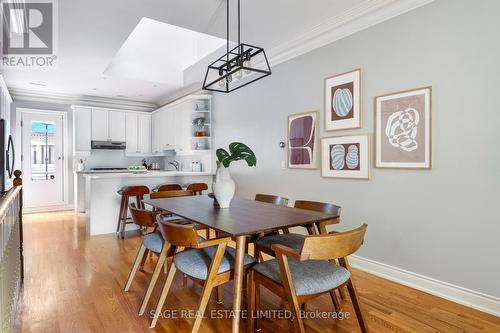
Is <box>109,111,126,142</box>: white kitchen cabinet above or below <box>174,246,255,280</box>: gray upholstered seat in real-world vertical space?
above

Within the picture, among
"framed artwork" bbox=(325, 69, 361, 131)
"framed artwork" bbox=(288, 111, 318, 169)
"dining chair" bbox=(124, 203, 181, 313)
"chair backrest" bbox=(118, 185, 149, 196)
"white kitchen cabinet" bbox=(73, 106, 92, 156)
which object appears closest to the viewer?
"dining chair" bbox=(124, 203, 181, 313)

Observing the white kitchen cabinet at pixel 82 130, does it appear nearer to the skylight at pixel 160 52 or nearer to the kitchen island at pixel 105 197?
the skylight at pixel 160 52

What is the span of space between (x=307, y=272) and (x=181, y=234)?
793mm

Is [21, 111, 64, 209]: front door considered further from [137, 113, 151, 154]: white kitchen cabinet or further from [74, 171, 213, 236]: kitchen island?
[74, 171, 213, 236]: kitchen island

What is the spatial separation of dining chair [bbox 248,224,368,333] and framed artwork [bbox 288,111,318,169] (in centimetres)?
184

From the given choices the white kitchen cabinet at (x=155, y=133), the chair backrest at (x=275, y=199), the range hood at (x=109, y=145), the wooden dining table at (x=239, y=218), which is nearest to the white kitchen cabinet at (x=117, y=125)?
the range hood at (x=109, y=145)

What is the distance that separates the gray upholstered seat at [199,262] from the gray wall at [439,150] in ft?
5.31

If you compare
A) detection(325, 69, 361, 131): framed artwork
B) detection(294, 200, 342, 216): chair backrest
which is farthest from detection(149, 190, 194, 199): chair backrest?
detection(325, 69, 361, 131): framed artwork

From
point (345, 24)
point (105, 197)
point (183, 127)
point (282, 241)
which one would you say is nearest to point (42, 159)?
point (105, 197)

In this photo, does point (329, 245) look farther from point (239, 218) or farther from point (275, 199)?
point (275, 199)

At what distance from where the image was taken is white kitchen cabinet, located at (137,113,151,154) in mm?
7328

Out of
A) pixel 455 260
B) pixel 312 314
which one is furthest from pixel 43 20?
pixel 455 260

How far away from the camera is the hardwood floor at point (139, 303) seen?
6.59ft

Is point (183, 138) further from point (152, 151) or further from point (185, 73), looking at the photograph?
point (152, 151)
